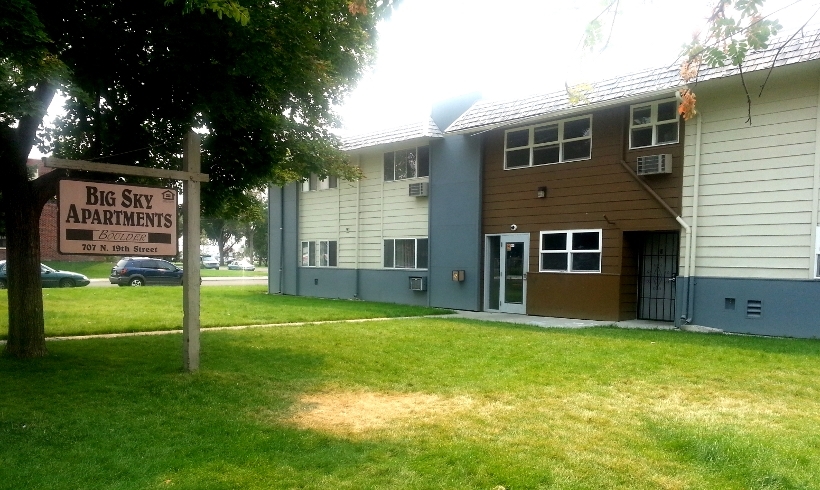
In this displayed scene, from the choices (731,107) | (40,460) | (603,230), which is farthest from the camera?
(603,230)

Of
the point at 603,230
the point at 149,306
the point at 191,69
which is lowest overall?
the point at 149,306

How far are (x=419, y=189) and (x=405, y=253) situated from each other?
2.30 meters

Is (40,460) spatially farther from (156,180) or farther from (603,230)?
(603,230)

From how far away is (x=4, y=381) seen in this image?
795 centimetres

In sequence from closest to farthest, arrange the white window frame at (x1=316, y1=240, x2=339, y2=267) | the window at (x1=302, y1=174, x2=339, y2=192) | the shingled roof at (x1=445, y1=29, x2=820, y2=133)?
→ the shingled roof at (x1=445, y1=29, x2=820, y2=133), the white window frame at (x1=316, y1=240, x2=339, y2=267), the window at (x1=302, y1=174, x2=339, y2=192)

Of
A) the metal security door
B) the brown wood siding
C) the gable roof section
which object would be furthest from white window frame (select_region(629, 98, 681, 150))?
the gable roof section

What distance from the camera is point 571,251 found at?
16.7 metres

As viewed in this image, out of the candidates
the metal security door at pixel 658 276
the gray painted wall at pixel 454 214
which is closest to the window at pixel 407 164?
the gray painted wall at pixel 454 214

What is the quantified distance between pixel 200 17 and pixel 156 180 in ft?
11.2

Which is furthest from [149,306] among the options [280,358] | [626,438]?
[626,438]

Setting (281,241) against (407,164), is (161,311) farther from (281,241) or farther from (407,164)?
(281,241)

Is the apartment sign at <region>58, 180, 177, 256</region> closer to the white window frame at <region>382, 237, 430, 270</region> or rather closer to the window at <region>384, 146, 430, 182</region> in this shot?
the white window frame at <region>382, 237, 430, 270</region>

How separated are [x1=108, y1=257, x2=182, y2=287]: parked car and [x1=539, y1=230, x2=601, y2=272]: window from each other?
68.0ft

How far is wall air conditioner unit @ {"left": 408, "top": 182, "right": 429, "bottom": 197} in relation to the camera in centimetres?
2059
